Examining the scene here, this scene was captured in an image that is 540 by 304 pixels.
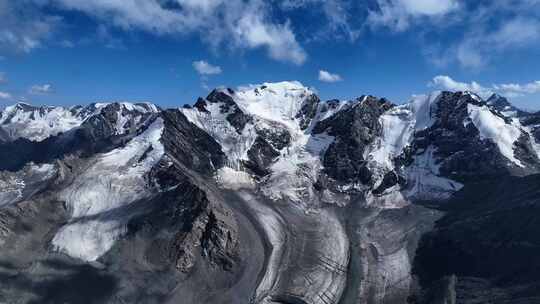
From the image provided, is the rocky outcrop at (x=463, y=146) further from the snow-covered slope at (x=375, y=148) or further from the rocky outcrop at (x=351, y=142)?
the rocky outcrop at (x=351, y=142)

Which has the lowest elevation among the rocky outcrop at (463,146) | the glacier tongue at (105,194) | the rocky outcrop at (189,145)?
the glacier tongue at (105,194)

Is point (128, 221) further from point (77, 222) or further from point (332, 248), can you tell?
point (332, 248)

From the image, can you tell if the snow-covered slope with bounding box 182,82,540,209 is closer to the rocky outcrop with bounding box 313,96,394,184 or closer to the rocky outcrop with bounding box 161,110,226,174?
the rocky outcrop with bounding box 313,96,394,184

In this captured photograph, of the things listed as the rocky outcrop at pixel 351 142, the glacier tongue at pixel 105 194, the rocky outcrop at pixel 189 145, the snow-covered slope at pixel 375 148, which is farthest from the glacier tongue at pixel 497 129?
the glacier tongue at pixel 105 194

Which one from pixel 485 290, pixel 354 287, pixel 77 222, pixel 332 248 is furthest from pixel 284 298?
pixel 77 222

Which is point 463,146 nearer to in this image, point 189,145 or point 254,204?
point 254,204

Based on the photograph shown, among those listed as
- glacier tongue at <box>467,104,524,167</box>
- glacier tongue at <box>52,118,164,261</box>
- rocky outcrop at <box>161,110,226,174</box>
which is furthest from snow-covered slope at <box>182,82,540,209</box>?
glacier tongue at <box>52,118,164,261</box>
